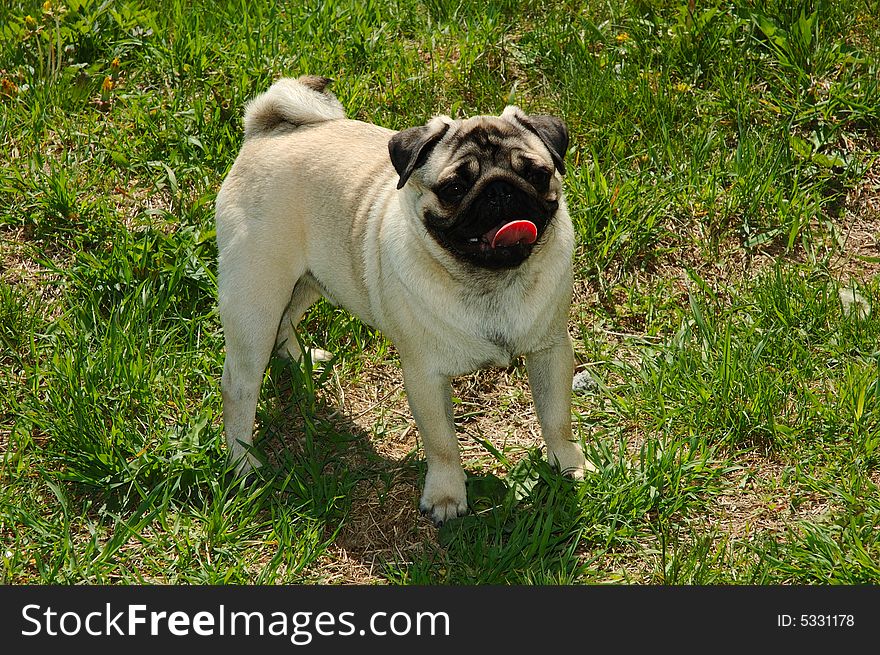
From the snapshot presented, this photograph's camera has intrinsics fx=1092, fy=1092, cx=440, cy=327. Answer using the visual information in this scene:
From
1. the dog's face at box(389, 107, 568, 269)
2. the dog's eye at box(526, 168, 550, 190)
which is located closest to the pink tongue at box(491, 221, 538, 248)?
the dog's face at box(389, 107, 568, 269)

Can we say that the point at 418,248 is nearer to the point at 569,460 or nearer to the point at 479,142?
the point at 479,142

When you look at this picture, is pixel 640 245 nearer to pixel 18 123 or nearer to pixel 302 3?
pixel 302 3

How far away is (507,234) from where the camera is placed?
13.9 feet

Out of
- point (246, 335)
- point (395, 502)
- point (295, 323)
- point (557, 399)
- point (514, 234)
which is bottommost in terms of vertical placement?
point (395, 502)

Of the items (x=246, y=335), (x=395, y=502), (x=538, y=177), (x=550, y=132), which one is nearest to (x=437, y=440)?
(x=395, y=502)

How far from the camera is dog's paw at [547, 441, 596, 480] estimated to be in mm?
5031

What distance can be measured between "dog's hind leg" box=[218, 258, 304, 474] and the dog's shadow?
155 mm

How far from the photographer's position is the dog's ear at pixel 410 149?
4371mm

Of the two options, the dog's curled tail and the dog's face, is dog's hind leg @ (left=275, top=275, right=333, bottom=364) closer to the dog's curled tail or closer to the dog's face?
the dog's curled tail

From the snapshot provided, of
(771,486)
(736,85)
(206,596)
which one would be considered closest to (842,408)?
(771,486)

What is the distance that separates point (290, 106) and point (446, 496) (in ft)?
6.53

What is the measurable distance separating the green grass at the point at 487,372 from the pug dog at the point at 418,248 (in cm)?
36

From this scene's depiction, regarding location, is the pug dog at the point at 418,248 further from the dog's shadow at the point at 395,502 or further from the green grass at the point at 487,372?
the green grass at the point at 487,372

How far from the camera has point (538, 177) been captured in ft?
14.3
